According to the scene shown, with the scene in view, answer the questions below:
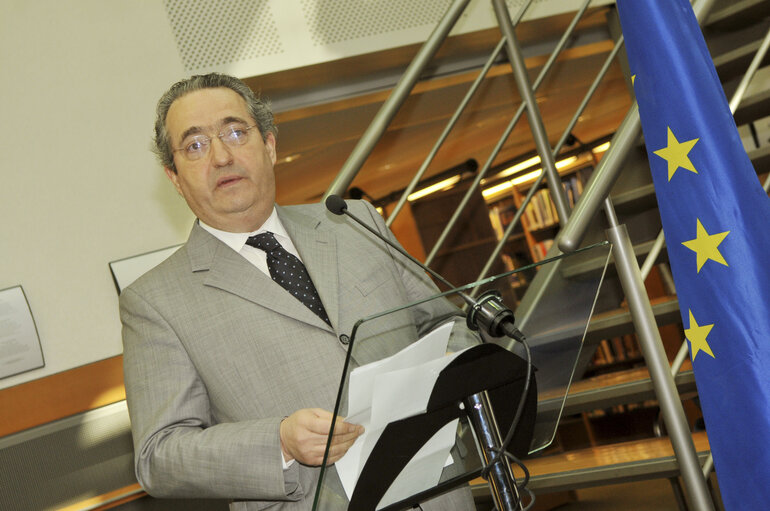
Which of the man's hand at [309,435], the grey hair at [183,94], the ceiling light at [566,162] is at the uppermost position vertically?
the ceiling light at [566,162]

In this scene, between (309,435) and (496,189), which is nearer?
(309,435)

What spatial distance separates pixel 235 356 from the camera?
4.84 feet

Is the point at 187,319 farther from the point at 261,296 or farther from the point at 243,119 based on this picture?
the point at 243,119

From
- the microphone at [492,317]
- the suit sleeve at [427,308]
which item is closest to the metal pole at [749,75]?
the suit sleeve at [427,308]

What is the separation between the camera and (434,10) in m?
3.71

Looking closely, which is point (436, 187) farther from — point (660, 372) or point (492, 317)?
point (492, 317)

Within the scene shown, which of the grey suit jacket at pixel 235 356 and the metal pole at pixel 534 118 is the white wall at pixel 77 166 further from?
the grey suit jacket at pixel 235 356

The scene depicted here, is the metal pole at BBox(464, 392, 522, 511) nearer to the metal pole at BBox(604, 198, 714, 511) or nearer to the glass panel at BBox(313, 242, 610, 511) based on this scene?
the glass panel at BBox(313, 242, 610, 511)

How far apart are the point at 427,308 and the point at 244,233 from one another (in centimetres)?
45

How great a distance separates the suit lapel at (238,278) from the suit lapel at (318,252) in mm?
55

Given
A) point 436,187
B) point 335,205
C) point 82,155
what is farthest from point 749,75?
point 436,187

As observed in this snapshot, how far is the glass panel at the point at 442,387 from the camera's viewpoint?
924mm

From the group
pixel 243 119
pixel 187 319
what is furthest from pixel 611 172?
pixel 187 319

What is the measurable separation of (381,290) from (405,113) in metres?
3.52
